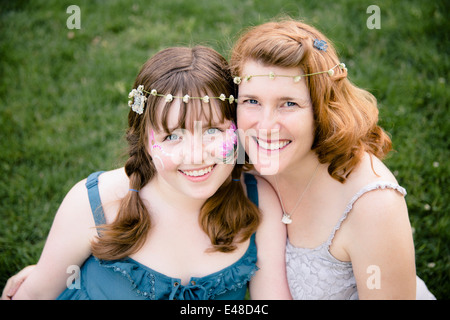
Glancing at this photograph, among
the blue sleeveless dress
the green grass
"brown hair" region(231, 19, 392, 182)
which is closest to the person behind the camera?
"brown hair" region(231, 19, 392, 182)

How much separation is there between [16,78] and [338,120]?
383cm

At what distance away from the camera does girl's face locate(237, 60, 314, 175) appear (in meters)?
1.98

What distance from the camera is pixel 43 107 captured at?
4258mm

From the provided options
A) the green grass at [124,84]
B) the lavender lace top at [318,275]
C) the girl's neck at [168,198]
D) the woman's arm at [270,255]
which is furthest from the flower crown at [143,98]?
A: the green grass at [124,84]

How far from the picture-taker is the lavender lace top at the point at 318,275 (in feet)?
7.70

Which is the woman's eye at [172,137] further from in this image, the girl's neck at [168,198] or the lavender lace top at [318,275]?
the lavender lace top at [318,275]

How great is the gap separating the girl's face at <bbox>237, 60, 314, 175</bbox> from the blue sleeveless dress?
581mm

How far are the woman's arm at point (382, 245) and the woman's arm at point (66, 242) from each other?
1445 millimetres

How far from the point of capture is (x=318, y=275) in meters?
2.40

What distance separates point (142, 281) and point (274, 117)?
115 centimetres

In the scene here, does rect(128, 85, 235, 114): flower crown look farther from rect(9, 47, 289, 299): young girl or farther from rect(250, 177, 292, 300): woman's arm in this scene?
rect(250, 177, 292, 300): woman's arm

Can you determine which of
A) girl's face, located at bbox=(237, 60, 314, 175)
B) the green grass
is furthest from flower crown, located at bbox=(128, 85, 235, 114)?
the green grass

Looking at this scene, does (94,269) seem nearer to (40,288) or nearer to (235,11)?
(40,288)

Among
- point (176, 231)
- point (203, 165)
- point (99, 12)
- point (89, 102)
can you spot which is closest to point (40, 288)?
point (176, 231)
